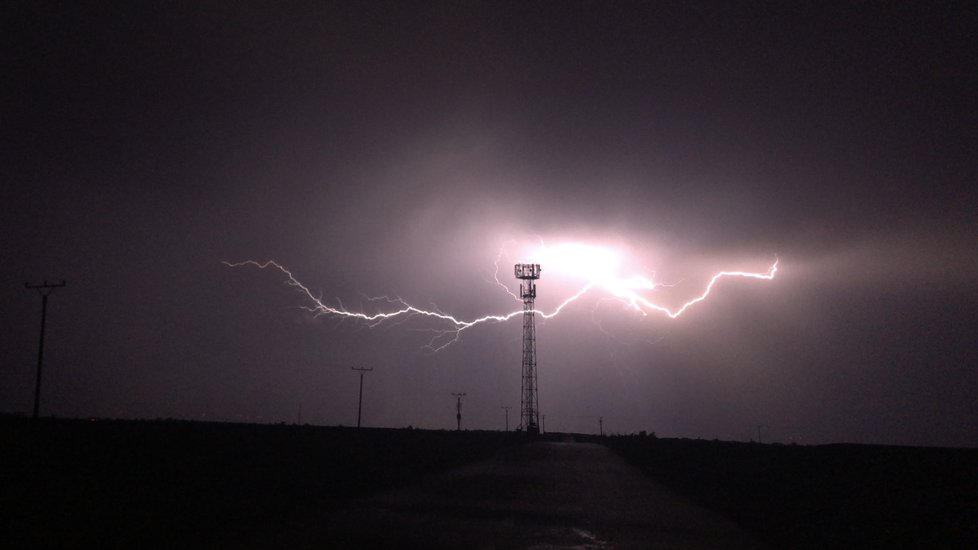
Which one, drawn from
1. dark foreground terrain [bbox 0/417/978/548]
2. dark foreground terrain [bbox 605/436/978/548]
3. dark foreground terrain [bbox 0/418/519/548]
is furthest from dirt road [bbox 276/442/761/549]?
dark foreground terrain [bbox 605/436/978/548]

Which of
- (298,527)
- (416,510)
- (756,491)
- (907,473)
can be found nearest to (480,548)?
(298,527)

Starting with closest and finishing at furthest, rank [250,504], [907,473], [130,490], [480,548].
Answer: [480,548]
[250,504]
[130,490]
[907,473]

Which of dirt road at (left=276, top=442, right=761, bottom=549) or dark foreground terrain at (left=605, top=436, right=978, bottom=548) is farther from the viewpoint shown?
dark foreground terrain at (left=605, top=436, right=978, bottom=548)

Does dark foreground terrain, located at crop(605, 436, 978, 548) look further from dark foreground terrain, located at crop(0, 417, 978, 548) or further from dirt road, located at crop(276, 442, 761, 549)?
dirt road, located at crop(276, 442, 761, 549)

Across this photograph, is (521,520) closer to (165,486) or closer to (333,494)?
(333,494)

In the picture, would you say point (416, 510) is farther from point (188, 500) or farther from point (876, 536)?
point (876, 536)

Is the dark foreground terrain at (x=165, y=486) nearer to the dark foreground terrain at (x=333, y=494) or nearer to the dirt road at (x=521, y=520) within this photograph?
the dark foreground terrain at (x=333, y=494)

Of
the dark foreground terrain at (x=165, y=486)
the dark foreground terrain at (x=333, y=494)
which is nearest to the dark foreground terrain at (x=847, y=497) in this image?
the dark foreground terrain at (x=333, y=494)
